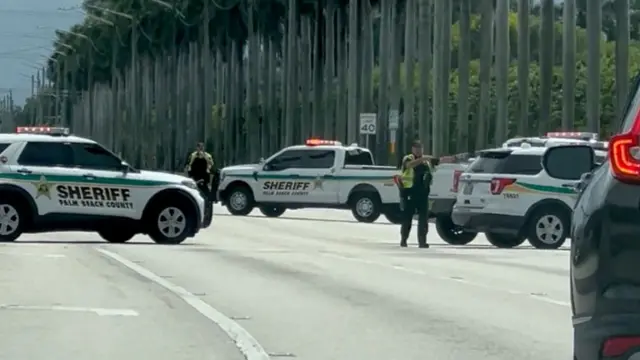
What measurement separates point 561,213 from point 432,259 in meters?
4.14

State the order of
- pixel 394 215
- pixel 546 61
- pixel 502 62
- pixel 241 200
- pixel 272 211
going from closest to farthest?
pixel 394 215
pixel 241 200
pixel 272 211
pixel 546 61
pixel 502 62

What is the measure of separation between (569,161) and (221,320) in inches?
273

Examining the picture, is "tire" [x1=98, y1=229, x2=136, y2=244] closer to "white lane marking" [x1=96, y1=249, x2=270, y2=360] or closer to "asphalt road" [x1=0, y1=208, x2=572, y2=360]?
"asphalt road" [x1=0, y1=208, x2=572, y2=360]

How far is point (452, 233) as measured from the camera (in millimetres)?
32844

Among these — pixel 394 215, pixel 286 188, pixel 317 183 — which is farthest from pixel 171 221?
pixel 286 188

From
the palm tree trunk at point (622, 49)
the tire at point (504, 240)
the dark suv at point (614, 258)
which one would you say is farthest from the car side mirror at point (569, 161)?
the palm tree trunk at point (622, 49)

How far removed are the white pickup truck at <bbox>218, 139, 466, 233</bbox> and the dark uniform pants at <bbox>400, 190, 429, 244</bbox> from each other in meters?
13.7

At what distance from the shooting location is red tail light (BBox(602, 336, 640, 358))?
7.17 m

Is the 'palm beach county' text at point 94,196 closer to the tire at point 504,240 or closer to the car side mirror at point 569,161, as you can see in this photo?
the tire at point 504,240

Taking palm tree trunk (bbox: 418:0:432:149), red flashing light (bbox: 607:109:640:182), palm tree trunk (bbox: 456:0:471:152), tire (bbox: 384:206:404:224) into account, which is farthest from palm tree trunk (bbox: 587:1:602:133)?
red flashing light (bbox: 607:109:640:182)

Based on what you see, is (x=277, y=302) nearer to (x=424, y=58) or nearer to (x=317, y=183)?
(x=317, y=183)

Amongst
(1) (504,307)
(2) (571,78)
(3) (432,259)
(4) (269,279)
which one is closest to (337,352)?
(1) (504,307)

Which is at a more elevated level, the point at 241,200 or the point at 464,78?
the point at 464,78

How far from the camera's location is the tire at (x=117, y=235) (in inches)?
1155
